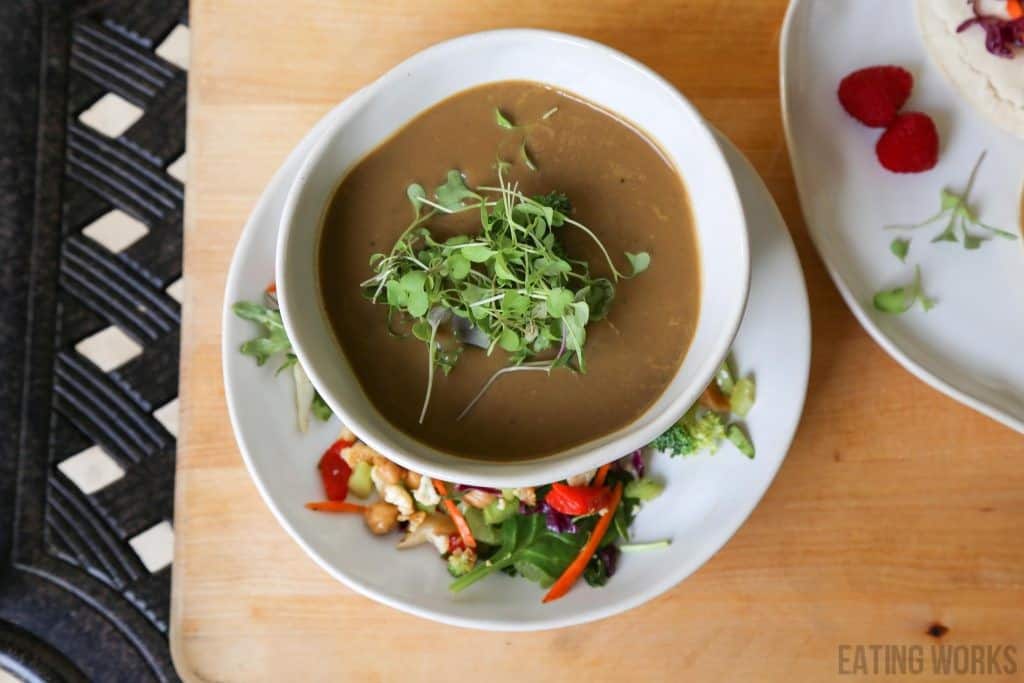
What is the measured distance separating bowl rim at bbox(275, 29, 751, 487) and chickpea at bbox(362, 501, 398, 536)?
0.28 metres

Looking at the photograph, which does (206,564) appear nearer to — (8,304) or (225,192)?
(225,192)

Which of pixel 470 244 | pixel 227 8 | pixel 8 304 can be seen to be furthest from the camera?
pixel 8 304

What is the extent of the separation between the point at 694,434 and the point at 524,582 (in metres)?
0.41

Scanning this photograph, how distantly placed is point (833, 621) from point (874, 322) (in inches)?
22.5

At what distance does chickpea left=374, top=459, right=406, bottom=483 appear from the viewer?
60.5 inches

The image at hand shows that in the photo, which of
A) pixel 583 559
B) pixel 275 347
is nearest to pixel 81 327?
pixel 275 347

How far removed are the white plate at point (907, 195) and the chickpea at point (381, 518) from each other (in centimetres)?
92

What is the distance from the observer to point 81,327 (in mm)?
2205

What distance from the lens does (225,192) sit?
160cm

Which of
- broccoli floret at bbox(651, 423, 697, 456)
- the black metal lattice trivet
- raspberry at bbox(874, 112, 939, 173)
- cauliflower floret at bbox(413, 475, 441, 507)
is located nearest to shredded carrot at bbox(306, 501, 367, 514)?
cauliflower floret at bbox(413, 475, 441, 507)

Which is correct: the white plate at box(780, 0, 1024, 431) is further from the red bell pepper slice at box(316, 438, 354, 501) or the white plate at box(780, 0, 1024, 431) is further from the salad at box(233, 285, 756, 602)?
the red bell pepper slice at box(316, 438, 354, 501)

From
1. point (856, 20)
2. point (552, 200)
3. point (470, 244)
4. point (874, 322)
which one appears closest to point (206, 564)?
point (470, 244)

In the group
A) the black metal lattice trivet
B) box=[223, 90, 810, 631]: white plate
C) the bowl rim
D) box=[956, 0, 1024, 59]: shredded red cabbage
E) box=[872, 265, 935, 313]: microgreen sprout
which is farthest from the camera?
the black metal lattice trivet

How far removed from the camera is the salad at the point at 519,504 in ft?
4.90
